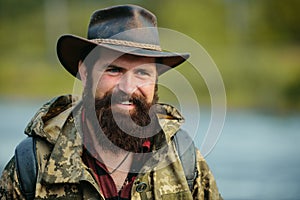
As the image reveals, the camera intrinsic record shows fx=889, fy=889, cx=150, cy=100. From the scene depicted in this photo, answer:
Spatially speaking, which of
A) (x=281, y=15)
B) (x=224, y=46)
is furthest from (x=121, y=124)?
(x=224, y=46)

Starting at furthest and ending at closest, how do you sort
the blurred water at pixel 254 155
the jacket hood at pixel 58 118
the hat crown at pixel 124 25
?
the blurred water at pixel 254 155, the hat crown at pixel 124 25, the jacket hood at pixel 58 118

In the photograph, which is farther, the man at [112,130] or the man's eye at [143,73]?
the man's eye at [143,73]

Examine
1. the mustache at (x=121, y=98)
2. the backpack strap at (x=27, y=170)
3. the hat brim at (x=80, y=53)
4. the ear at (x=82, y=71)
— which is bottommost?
the backpack strap at (x=27, y=170)

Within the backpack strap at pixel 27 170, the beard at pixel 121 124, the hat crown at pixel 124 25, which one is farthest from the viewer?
the hat crown at pixel 124 25

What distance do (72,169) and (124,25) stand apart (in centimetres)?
90

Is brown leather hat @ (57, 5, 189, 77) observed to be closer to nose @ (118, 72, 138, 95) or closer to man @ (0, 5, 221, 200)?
man @ (0, 5, 221, 200)

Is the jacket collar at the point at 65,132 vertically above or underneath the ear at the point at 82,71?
underneath

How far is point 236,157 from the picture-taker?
14.1m

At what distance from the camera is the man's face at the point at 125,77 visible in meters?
4.86

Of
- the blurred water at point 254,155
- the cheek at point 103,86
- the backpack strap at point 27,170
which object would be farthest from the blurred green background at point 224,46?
the backpack strap at point 27,170

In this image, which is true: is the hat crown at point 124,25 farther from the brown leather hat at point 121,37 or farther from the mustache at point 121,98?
the mustache at point 121,98

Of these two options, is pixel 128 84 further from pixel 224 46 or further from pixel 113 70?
pixel 224 46

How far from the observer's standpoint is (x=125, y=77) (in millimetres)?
4875

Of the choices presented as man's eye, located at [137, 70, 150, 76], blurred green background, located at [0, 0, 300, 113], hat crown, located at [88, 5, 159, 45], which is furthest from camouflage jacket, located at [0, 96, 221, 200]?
blurred green background, located at [0, 0, 300, 113]
